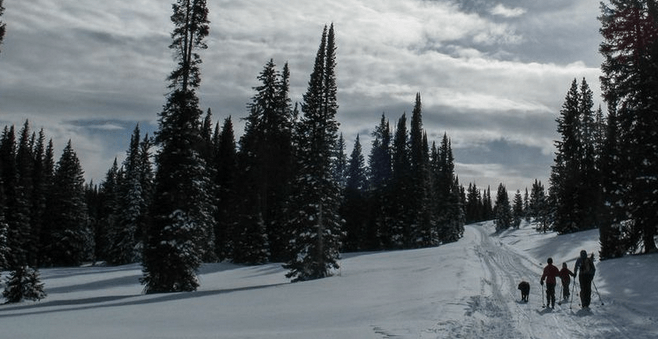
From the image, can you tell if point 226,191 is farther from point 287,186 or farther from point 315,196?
point 315,196

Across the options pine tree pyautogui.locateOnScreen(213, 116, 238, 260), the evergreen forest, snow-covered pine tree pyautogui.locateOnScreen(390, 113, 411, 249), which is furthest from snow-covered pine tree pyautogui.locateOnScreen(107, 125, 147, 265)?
snow-covered pine tree pyautogui.locateOnScreen(390, 113, 411, 249)

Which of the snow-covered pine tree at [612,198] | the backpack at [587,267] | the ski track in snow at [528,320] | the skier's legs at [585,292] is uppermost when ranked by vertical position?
the snow-covered pine tree at [612,198]

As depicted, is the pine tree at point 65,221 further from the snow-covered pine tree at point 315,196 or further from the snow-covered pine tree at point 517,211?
the snow-covered pine tree at point 517,211

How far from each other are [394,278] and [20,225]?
47.9 m

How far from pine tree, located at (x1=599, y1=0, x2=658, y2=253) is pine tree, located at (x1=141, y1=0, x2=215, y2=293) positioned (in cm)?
2257

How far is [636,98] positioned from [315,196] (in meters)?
18.6

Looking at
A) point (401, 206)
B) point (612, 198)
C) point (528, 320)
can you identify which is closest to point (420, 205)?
point (401, 206)

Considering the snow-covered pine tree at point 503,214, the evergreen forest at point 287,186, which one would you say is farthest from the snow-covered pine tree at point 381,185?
the snow-covered pine tree at point 503,214

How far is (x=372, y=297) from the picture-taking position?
60.5ft

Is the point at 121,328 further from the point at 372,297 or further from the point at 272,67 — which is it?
the point at 272,67

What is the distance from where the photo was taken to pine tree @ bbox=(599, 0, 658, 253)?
25.3 m

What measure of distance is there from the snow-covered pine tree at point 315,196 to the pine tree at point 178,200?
639 cm

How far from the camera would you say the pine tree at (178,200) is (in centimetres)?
2317

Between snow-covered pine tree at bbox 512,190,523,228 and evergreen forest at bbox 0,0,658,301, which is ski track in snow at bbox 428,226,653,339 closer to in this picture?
evergreen forest at bbox 0,0,658,301
